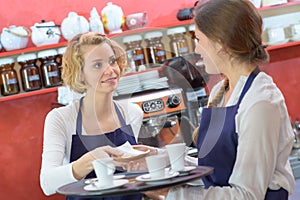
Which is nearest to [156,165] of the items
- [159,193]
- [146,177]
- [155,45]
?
[146,177]

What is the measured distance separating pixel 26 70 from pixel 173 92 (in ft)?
5.16

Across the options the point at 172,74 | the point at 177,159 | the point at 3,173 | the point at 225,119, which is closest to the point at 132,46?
the point at 172,74

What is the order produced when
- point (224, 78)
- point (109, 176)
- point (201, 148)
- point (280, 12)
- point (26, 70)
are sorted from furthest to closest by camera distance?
point (280, 12)
point (26, 70)
point (224, 78)
point (201, 148)
point (109, 176)

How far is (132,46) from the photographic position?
174 cm

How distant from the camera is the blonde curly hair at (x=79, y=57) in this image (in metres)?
1.65

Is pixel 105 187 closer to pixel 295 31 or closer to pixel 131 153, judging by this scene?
pixel 131 153

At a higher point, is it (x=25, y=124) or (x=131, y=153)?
(x=131, y=153)

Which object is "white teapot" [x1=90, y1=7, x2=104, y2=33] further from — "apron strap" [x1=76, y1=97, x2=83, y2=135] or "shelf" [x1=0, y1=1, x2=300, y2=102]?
"apron strap" [x1=76, y1=97, x2=83, y2=135]

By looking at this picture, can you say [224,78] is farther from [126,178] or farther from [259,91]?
[126,178]

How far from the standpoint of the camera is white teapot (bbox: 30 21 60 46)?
3.01 m

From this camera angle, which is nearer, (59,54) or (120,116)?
(120,116)

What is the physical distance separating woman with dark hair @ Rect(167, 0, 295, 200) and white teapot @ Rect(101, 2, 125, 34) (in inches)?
63.6

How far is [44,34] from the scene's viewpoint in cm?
302

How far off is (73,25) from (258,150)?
1.90 m
